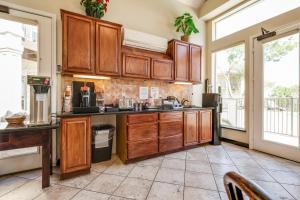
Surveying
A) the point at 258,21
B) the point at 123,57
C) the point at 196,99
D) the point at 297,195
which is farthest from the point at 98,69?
the point at 258,21

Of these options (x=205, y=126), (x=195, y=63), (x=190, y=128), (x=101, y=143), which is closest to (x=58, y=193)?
(x=101, y=143)

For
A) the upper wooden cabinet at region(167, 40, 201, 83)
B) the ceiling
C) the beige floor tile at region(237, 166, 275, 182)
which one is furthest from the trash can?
the ceiling

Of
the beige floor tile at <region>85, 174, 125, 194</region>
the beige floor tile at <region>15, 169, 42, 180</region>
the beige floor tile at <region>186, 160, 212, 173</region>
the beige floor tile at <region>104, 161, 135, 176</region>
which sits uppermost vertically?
the beige floor tile at <region>186, 160, 212, 173</region>

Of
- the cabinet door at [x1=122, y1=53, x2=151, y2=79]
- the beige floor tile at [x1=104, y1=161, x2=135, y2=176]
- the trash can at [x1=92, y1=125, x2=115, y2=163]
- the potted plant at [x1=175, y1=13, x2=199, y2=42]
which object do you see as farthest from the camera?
the potted plant at [x1=175, y1=13, x2=199, y2=42]

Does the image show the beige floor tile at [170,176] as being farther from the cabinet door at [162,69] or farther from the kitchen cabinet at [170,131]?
the cabinet door at [162,69]

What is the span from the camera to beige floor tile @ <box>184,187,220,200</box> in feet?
5.93

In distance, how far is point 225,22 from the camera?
4.15 meters

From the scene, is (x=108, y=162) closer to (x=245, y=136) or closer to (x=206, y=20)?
(x=245, y=136)

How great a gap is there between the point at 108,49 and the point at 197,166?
97.5 inches

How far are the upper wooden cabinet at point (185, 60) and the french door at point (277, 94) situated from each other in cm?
119

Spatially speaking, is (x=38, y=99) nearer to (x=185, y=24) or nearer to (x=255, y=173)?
(x=255, y=173)

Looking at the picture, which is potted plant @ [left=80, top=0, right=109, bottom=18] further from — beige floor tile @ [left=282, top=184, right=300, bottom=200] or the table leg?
beige floor tile @ [left=282, top=184, right=300, bottom=200]

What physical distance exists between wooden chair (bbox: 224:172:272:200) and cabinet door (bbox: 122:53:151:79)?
2.59m

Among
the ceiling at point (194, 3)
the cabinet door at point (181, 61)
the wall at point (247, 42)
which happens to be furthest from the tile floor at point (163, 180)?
the ceiling at point (194, 3)
